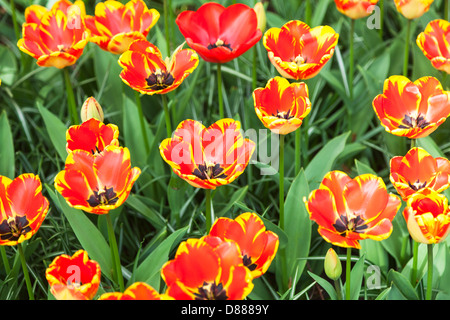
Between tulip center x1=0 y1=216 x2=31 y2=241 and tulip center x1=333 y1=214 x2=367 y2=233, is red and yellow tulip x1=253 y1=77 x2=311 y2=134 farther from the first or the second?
tulip center x1=0 y1=216 x2=31 y2=241

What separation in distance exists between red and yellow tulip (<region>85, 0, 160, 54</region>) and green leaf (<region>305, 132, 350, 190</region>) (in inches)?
18.7

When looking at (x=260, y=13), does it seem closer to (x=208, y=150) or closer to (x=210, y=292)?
(x=208, y=150)

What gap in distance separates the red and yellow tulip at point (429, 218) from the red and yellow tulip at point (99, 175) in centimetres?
45

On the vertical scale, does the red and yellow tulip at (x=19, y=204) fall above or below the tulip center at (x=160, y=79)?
below

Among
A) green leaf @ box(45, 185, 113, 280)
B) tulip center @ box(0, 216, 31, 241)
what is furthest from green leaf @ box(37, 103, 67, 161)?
tulip center @ box(0, 216, 31, 241)

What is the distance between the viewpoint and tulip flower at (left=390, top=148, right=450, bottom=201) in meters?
1.08

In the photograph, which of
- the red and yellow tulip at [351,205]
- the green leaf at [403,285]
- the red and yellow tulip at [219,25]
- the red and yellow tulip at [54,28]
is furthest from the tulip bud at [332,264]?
the red and yellow tulip at [54,28]

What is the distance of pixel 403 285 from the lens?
1.16 metres

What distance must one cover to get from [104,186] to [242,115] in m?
0.70

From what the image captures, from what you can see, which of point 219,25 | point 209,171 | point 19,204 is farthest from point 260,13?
point 19,204

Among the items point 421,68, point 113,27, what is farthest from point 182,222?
point 421,68

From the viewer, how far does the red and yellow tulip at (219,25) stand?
1.33m

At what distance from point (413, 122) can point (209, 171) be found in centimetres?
43

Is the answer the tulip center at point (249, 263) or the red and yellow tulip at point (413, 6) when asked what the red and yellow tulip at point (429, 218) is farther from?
the red and yellow tulip at point (413, 6)
